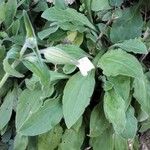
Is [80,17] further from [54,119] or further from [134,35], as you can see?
[54,119]

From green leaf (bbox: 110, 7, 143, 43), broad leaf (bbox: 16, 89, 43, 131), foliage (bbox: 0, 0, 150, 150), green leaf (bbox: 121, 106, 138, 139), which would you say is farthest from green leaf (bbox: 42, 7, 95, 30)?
green leaf (bbox: 121, 106, 138, 139)

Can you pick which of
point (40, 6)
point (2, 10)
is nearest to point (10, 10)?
point (2, 10)

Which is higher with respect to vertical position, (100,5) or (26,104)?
(100,5)

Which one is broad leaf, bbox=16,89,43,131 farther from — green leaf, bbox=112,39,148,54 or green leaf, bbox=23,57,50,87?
green leaf, bbox=112,39,148,54

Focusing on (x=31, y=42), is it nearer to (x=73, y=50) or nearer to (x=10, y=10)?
(x=73, y=50)

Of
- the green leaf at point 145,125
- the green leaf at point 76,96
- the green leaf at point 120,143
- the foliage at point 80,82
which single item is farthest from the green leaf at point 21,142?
the green leaf at point 145,125

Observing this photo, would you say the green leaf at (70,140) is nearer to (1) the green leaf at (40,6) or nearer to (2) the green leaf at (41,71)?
(2) the green leaf at (41,71)
